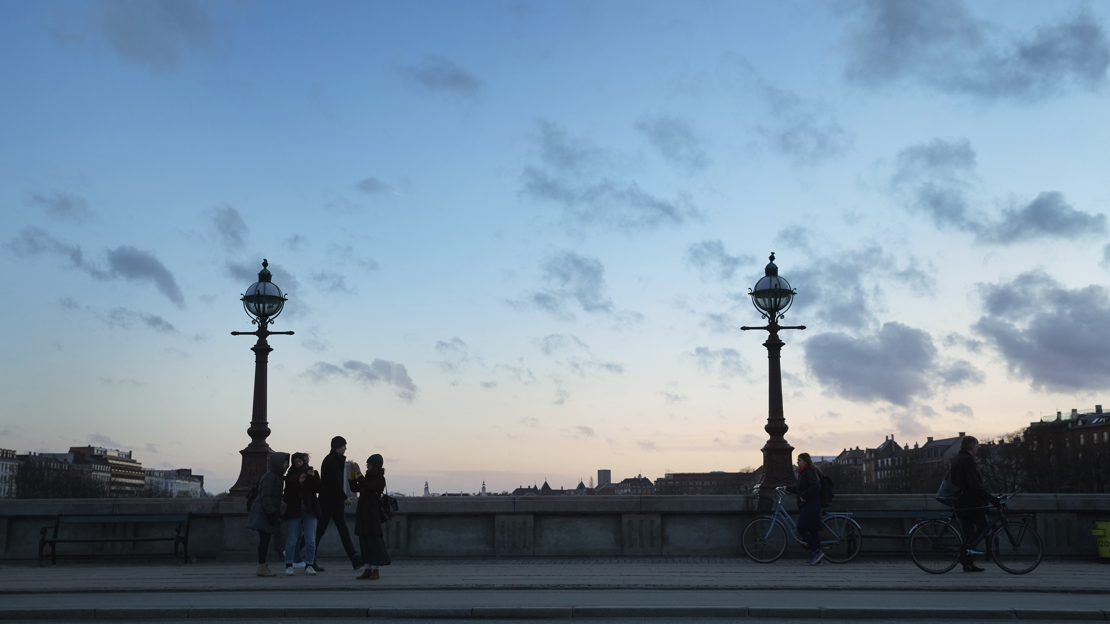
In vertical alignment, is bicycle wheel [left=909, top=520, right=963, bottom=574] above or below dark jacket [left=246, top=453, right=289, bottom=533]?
below

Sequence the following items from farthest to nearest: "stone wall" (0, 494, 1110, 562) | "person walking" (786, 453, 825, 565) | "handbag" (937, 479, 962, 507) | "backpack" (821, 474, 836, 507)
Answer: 1. "stone wall" (0, 494, 1110, 562)
2. "backpack" (821, 474, 836, 507)
3. "person walking" (786, 453, 825, 565)
4. "handbag" (937, 479, 962, 507)

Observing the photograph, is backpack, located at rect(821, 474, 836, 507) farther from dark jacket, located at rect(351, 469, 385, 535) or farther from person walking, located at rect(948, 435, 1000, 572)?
dark jacket, located at rect(351, 469, 385, 535)

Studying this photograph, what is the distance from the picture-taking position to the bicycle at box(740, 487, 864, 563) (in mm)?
14164

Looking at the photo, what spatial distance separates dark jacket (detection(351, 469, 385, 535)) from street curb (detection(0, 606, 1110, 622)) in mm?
2839

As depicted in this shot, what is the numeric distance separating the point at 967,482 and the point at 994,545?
84 cm

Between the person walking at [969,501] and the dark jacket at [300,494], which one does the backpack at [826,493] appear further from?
the dark jacket at [300,494]

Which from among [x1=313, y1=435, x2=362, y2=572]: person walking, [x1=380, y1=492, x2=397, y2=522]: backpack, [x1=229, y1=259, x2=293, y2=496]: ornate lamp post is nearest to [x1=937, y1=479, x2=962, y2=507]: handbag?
[x1=380, y1=492, x2=397, y2=522]: backpack

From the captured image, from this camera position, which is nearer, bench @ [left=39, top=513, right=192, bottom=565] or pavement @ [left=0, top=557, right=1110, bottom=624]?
pavement @ [left=0, top=557, right=1110, bottom=624]

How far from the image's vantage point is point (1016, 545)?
41.2 feet

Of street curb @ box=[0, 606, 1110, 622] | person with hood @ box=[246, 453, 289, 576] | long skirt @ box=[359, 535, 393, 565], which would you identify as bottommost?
street curb @ box=[0, 606, 1110, 622]

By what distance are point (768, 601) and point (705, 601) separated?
25.6 inches

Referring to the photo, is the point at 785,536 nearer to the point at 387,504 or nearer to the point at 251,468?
the point at 387,504

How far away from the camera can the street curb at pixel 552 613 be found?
358 inches

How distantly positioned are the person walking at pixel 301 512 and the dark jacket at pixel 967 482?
333 inches
